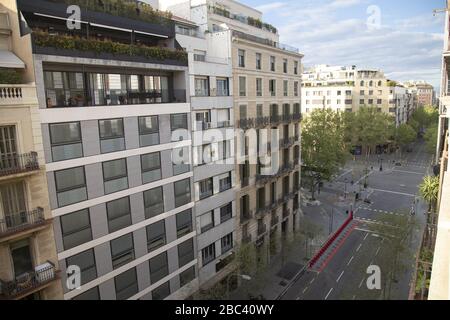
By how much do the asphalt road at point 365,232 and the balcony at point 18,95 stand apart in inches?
1060

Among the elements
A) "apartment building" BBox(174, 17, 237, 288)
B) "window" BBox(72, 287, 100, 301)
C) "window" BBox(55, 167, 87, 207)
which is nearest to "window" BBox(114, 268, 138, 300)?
"window" BBox(72, 287, 100, 301)

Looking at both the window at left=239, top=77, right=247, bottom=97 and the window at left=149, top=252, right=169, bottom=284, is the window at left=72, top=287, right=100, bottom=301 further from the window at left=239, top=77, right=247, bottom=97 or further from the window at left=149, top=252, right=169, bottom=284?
the window at left=239, top=77, right=247, bottom=97

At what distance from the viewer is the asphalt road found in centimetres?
3222

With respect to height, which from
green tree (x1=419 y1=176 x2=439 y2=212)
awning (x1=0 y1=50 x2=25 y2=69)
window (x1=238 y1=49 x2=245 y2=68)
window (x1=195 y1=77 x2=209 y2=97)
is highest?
window (x1=238 y1=49 x2=245 y2=68)

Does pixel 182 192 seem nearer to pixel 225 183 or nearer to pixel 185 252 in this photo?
pixel 185 252

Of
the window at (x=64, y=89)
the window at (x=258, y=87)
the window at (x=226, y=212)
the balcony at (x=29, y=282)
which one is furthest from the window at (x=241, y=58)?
the balcony at (x=29, y=282)

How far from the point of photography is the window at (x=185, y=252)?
26109mm

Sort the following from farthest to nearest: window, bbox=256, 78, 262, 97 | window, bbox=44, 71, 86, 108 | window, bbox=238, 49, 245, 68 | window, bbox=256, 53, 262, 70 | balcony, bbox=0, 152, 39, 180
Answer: window, bbox=256, 78, 262, 97
window, bbox=256, 53, 262, 70
window, bbox=238, 49, 245, 68
window, bbox=44, 71, 86, 108
balcony, bbox=0, 152, 39, 180

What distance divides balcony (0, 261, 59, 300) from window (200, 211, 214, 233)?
1227cm

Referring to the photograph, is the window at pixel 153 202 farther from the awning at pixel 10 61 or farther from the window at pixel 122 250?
the awning at pixel 10 61

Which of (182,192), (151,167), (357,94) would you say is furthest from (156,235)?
(357,94)

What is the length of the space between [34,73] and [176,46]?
456 inches
